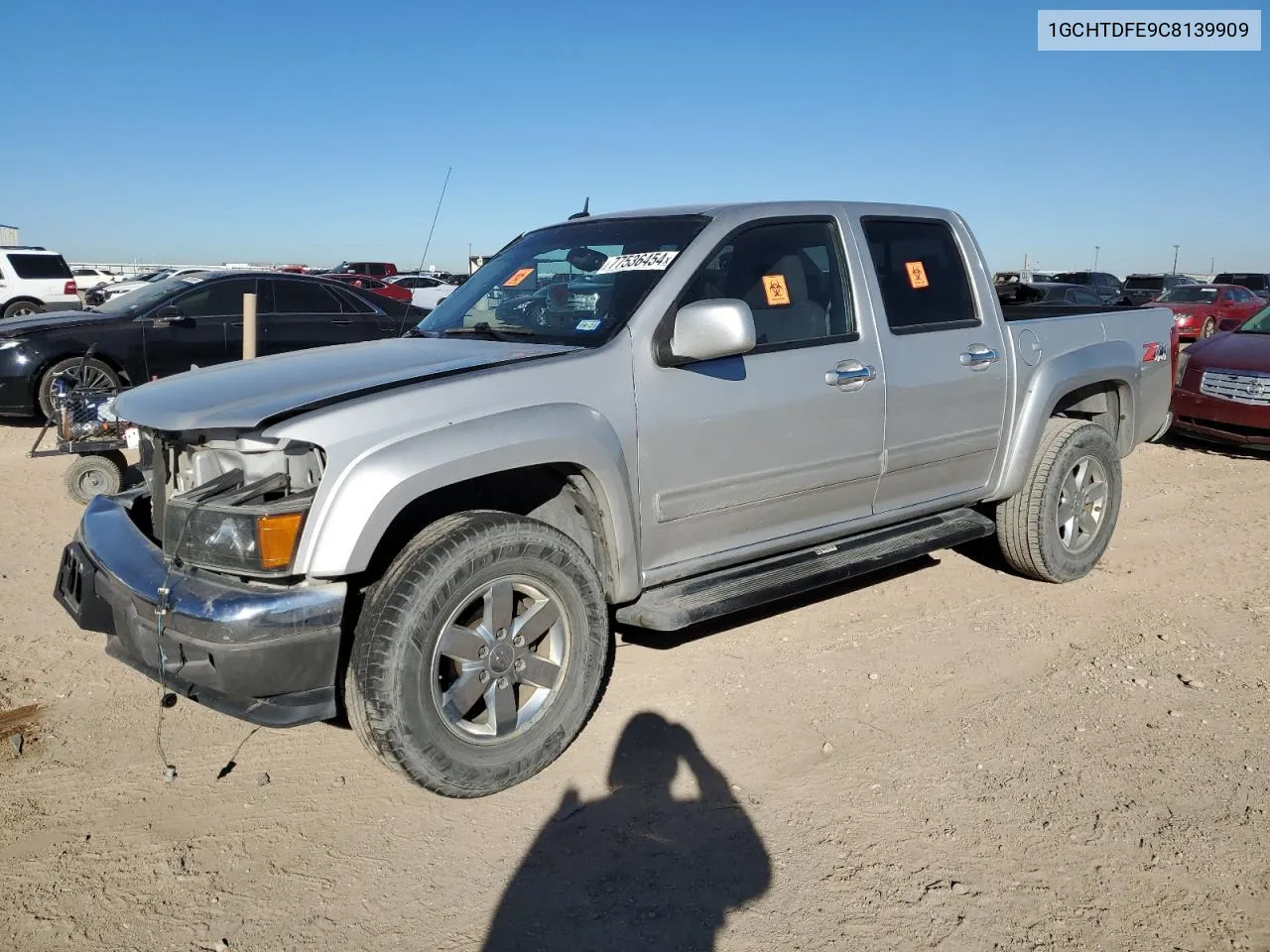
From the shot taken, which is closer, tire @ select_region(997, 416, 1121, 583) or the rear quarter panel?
the rear quarter panel

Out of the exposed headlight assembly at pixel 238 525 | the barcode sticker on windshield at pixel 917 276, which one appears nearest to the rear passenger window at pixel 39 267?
the exposed headlight assembly at pixel 238 525

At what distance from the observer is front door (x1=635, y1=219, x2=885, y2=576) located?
3625 mm

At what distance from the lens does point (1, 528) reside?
6.21 meters

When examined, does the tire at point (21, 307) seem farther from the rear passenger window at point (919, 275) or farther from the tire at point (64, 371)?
the rear passenger window at point (919, 275)

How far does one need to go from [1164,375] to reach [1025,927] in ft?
13.8

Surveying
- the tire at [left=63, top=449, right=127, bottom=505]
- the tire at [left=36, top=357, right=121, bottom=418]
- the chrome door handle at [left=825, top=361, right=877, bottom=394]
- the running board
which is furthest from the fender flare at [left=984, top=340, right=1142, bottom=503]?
the tire at [left=36, top=357, right=121, bottom=418]

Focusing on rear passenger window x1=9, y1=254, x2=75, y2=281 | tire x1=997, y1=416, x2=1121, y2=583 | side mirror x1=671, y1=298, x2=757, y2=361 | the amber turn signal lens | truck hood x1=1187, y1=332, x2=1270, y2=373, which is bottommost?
tire x1=997, y1=416, x2=1121, y2=583

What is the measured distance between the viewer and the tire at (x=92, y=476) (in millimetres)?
6844

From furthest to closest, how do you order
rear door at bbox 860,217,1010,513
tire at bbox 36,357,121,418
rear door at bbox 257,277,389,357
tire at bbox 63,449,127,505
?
rear door at bbox 257,277,389,357
tire at bbox 36,357,121,418
tire at bbox 63,449,127,505
rear door at bbox 860,217,1010,513

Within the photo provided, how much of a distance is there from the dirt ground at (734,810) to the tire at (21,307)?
17.4 metres

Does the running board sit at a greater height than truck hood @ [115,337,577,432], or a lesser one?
lesser

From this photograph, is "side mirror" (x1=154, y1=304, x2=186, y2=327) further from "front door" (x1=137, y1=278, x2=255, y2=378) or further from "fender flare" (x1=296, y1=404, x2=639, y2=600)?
"fender flare" (x1=296, y1=404, x2=639, y2=600)

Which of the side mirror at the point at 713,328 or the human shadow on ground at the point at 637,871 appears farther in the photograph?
the side mirror at the point at 713,328

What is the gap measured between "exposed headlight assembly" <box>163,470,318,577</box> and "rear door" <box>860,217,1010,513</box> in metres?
2.56
